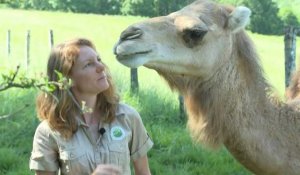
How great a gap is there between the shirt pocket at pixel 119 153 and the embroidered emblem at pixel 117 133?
0.03 m

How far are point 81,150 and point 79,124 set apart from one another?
5.7 inches

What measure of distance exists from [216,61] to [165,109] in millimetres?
4673

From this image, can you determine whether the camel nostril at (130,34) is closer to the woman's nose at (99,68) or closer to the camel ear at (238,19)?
the woman's nose at (99,68)

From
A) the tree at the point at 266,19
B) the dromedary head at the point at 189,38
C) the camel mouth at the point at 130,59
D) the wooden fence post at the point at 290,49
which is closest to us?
the camel mouth at the point at 130,59

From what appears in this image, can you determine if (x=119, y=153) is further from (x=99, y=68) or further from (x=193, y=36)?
(x=193, y=36)

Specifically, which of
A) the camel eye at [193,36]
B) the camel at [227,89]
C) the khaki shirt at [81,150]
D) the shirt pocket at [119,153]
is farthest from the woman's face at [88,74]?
the camel eye at [193,36]

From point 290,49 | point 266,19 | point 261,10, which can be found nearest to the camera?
point 290,49

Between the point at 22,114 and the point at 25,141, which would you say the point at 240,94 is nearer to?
the point at 25,141

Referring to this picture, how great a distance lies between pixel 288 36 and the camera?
7535 mm

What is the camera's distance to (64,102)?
3320 mm

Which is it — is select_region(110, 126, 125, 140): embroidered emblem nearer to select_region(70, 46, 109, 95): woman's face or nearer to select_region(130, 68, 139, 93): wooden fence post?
select_region(70, 46, 109, 95): woman's face

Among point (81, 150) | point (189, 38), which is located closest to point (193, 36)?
point (189, 38)

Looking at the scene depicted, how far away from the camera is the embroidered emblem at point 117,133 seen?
3.34 metres

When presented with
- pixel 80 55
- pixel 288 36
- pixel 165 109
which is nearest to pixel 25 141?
pixel 165 109
